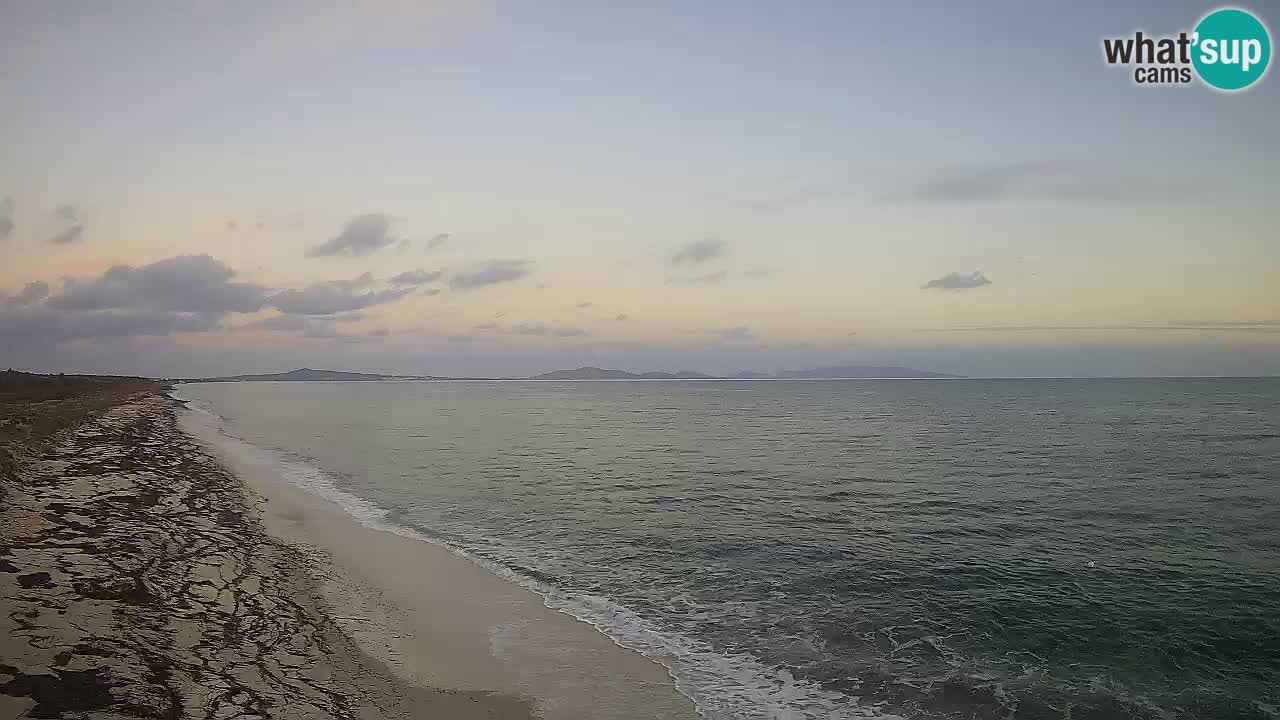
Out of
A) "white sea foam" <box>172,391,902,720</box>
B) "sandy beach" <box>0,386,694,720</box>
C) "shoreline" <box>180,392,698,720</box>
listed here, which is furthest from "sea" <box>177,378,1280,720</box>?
"sandy beach" <box>0,386,694,720</box>

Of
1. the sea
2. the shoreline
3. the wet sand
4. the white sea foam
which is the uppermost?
the wet sand

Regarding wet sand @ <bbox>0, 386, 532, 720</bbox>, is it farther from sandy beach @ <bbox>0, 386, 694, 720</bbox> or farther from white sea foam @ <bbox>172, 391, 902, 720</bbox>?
white sea foam @ <bbox>172, 391, 902, 720</bbox>

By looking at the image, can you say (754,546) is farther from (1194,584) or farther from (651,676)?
(1194,584)

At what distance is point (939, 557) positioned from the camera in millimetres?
20750

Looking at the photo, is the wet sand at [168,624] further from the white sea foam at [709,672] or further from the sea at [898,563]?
the sea at [898,563]

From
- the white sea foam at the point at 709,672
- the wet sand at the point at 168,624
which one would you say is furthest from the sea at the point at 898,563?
the wet sand at the point at 168,624

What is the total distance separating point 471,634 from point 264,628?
399 cm

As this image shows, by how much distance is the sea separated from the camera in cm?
1258

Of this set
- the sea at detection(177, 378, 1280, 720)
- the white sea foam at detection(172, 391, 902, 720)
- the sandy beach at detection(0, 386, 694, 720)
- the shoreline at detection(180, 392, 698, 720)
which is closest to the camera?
the sandy beach at detection(0, 386, 694, 720)

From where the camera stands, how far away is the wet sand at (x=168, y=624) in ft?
31.8

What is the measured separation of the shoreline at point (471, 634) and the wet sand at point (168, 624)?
466 millimetres

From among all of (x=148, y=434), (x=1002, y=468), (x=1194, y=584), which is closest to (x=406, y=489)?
(x=148, y=434)

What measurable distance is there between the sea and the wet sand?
17.6 ft

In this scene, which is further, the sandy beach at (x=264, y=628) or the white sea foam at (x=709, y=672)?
the white sea foam at (x=709, y=672)
